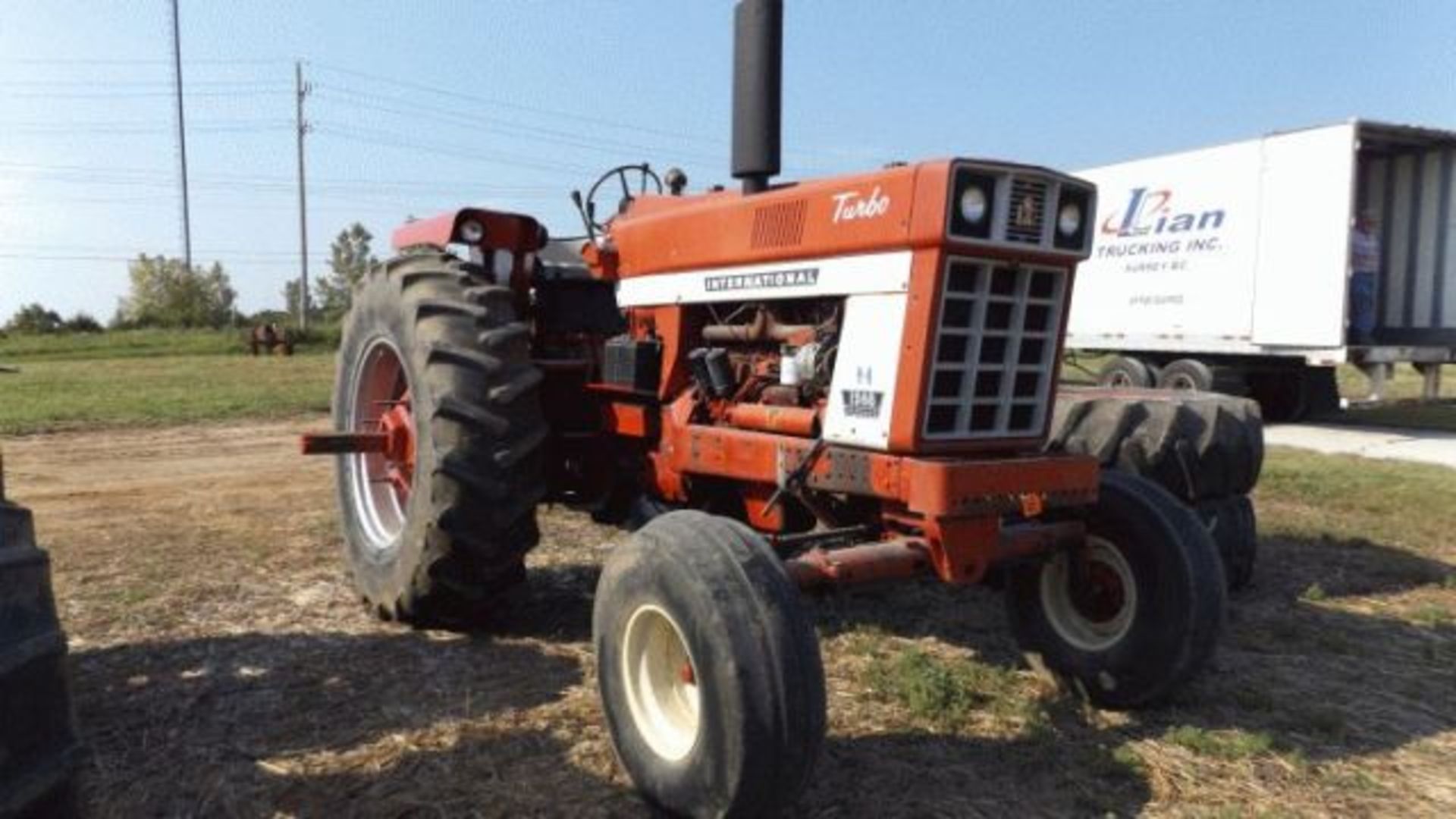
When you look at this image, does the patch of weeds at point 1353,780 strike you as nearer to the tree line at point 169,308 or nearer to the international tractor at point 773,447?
the international tractor at point 773,447

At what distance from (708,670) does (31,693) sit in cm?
155

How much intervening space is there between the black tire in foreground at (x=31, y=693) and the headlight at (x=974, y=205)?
2.55 metres

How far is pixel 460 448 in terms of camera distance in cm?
430

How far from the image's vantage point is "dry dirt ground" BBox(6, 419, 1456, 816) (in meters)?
3.30

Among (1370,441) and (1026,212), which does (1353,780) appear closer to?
(1026,212)

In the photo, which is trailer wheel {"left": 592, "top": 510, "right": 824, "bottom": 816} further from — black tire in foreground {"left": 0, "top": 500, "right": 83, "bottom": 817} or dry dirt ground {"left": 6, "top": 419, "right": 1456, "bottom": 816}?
black tire in foreground {"left": 0, "top": 500, "right": 83, "bottom": 817}

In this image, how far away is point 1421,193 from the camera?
46.9 feet

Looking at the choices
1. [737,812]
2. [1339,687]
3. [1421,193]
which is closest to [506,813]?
[737,812]

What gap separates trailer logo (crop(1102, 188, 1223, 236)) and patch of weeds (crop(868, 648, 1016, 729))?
461 inches

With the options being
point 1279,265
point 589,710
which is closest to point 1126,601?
point 589,710

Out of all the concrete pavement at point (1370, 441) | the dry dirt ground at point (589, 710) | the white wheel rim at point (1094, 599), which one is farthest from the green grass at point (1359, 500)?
the white wheel rim at point (1094, 599)

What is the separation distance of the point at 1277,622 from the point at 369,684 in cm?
385

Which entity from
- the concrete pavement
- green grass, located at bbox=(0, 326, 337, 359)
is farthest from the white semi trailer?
green grass, located at bbox=(0, 326, 337, 359)

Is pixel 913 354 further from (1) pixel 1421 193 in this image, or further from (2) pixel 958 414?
(1) pixel 1421 193
